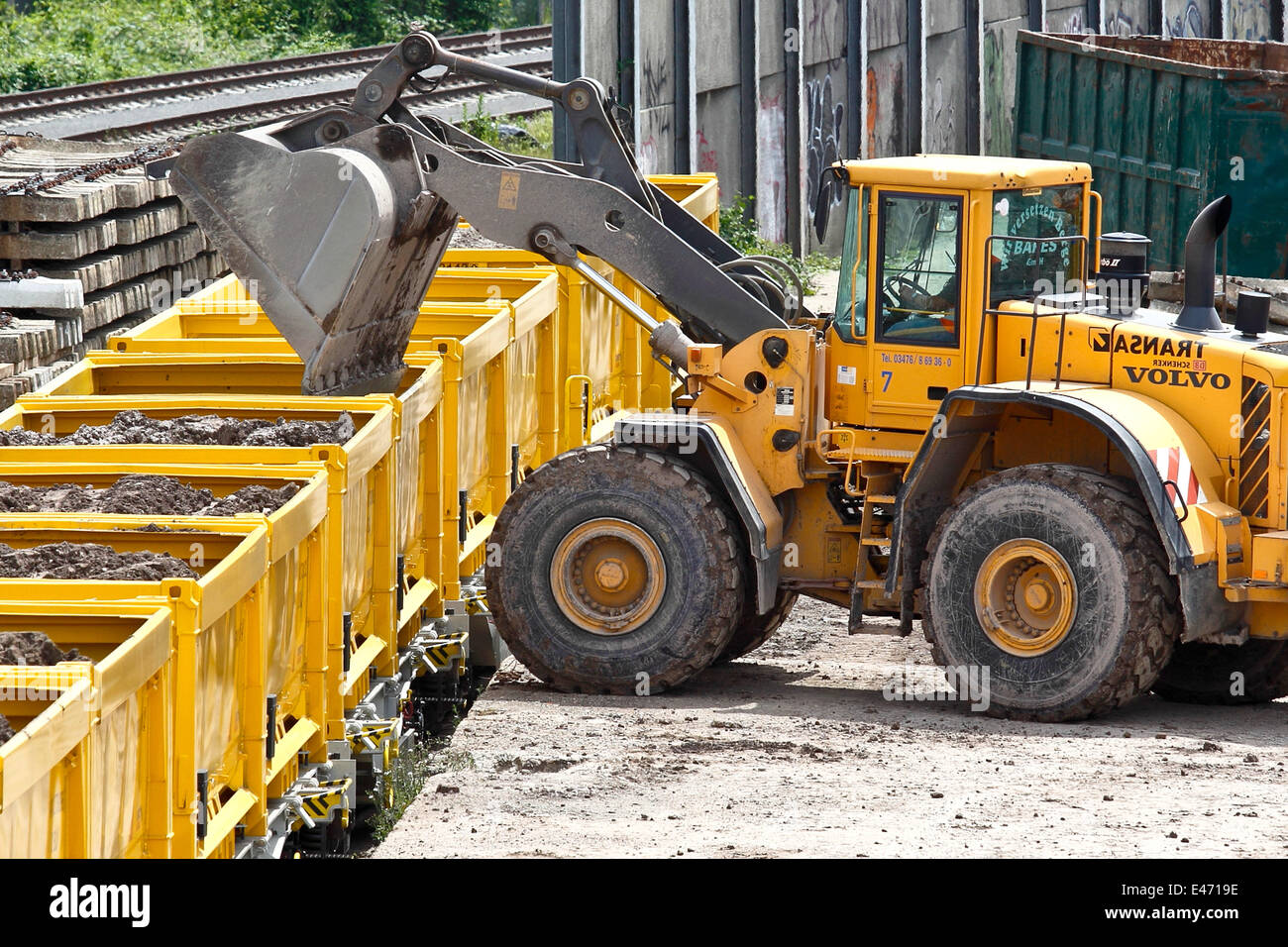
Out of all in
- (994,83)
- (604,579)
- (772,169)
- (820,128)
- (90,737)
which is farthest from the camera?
(994,83)

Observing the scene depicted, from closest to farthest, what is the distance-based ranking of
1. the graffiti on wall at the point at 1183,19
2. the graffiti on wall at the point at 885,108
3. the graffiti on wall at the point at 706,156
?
1. the graffiti on wall at the point at 706,156
2. the graffiti on wall at the point at 885,108
3. the graffiti on wall at the point at 1183,19

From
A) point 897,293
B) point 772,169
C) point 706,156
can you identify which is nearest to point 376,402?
point 897,293

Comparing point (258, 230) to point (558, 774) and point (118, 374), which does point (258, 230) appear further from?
point (558, 774)

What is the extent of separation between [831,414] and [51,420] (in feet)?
12.3

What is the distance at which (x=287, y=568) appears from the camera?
6.59m

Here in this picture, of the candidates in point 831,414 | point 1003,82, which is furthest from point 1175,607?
point 1003,82

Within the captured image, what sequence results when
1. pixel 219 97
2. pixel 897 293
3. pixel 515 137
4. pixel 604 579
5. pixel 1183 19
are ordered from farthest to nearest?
pixel 1183 19 → pixel 219 97 → pixel 515 137 → pixel 604 579 → pixel 897 293

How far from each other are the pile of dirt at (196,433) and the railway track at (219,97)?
40.1 feet

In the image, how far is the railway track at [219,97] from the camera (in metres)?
21.8

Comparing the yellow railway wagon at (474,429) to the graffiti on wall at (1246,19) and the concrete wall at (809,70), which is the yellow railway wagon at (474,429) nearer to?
the concrete wall at (809,70)

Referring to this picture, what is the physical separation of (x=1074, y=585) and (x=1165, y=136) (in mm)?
9348


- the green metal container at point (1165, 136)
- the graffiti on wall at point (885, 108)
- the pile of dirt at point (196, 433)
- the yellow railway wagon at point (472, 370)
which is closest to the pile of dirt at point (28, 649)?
the pile of dirt at point (196, 433)

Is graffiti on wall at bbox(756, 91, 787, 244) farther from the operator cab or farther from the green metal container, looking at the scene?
the operator cab

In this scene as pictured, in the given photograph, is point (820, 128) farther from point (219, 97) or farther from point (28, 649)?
point (28, 649)
